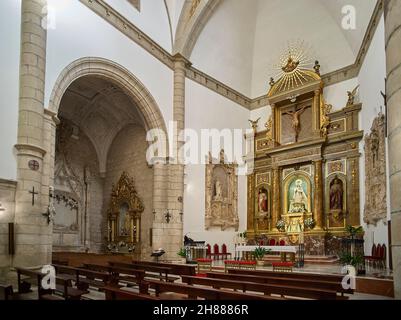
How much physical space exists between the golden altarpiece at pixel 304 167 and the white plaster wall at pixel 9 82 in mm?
10452

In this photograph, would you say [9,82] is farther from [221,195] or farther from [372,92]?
[372,92]

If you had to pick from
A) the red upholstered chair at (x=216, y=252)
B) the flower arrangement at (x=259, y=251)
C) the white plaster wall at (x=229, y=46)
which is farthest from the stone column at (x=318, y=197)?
the white plaster wall at (x=229, y=46)

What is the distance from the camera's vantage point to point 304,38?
58.6 feet

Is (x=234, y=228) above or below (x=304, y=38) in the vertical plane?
below

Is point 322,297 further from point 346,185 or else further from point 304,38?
point 304,38

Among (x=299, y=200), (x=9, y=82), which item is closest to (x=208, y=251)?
(x=299, y=200)

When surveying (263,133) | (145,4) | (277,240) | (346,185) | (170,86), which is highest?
(145,4)

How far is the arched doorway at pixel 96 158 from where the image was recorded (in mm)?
16062

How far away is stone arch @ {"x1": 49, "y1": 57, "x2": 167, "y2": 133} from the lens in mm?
10906

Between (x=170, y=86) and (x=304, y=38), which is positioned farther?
(x=304, y=38)

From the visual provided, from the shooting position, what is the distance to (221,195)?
56.7 ft
